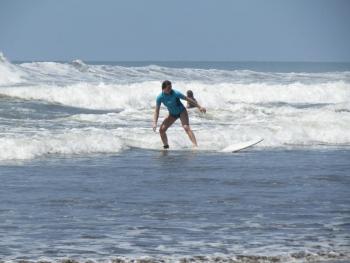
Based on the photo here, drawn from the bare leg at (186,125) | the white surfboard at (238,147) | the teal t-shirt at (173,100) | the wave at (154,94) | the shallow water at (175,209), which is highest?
the teal t-shirt at (173,100)

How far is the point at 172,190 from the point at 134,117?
13852mm

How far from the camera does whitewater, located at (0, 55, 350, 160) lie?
18359 mm

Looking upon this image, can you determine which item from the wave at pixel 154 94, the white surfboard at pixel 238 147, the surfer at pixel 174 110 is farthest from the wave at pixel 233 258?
the wave at pixel 154 94

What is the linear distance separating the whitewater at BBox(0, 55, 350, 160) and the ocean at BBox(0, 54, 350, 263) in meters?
0.05

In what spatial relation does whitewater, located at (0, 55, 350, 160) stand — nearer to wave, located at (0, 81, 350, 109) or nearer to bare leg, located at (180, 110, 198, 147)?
wave, located at (0, 81, 350, 109)

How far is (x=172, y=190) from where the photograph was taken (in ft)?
40.7

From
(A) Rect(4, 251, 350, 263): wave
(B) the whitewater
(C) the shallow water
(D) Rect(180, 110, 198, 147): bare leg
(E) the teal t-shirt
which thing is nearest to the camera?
(A) Rect(4, 251, 350, 263): wave

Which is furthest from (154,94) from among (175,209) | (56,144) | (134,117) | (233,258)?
(233,258)

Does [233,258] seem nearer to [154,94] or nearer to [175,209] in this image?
[175,209]

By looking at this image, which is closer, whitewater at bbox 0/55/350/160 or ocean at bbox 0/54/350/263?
ocean at bbox 0/54/350/263

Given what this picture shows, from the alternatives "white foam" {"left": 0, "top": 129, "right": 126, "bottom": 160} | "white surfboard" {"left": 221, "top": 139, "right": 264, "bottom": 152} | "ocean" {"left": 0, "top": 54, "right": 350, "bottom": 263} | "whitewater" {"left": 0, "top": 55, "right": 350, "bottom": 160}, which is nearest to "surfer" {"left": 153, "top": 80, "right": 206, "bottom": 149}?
"ocean" {"left": 0, "top": 54, "right": 350, "bottom": 263}

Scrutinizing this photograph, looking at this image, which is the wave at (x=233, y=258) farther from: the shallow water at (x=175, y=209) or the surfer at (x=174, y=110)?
the surfer at (x=174, y=110)

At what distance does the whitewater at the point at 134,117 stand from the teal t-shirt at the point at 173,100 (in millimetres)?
876

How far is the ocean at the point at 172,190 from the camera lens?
29.0 ft
